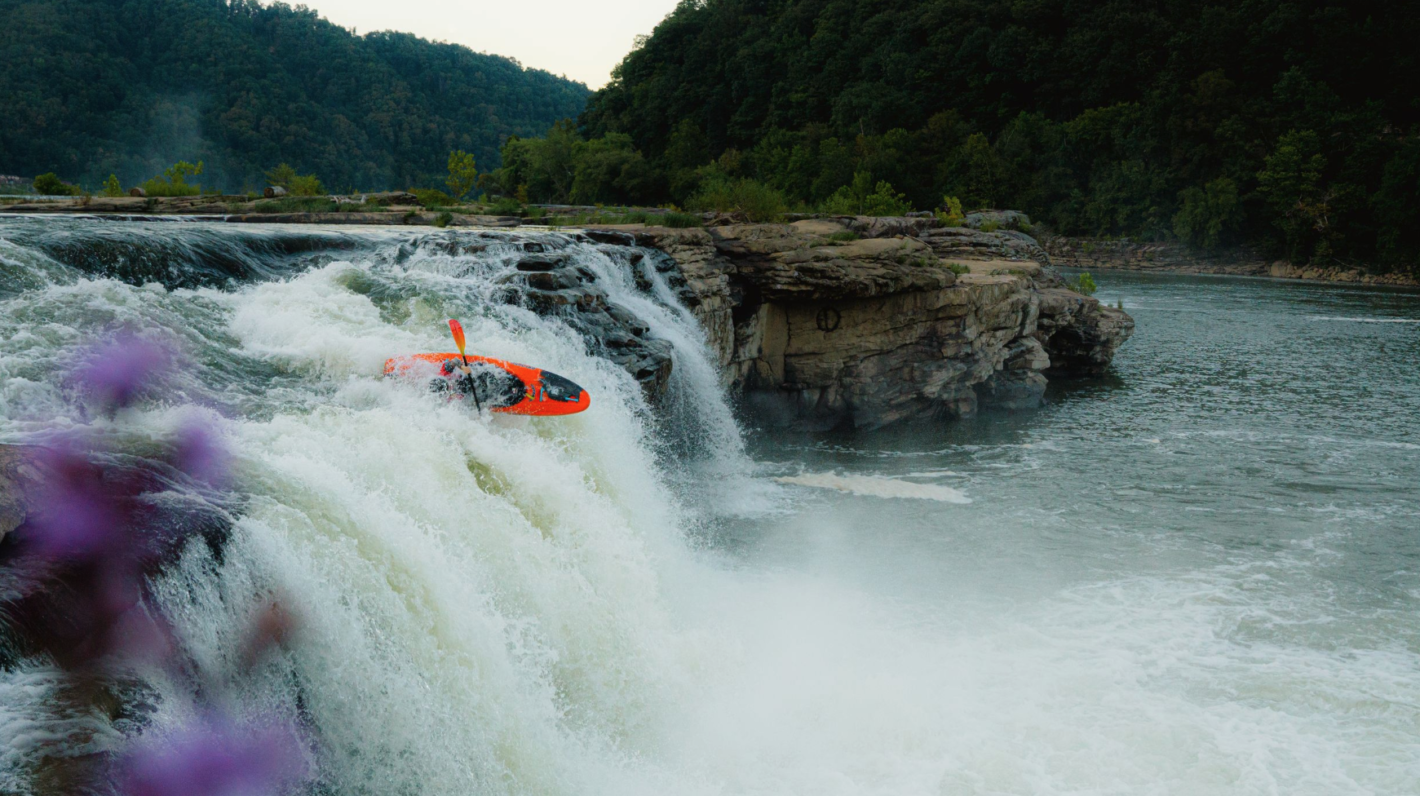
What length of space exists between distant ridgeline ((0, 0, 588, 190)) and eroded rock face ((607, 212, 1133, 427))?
21475 millimetres

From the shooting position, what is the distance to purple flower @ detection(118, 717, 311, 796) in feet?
12.3

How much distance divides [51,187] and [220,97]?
2115 cm

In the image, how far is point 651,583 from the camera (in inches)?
315

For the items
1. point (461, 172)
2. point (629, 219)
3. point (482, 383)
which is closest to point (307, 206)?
point (629, 219)

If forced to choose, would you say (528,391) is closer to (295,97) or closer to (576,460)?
(576,460)

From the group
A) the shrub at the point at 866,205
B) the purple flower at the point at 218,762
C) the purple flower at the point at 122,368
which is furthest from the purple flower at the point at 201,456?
the shrub at the point at 866,205

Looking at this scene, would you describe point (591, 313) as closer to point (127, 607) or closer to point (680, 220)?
point (127, 607)

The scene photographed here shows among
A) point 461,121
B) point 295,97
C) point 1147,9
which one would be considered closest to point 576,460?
point 295,97

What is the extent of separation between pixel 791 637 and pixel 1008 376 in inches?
495

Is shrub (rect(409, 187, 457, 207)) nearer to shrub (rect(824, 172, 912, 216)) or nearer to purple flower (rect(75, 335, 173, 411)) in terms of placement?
shrub (rect(824, 172, 912, 216))

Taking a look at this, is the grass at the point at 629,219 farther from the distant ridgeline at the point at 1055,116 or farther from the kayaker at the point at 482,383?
the distant ridgeline at the point at 1055,116

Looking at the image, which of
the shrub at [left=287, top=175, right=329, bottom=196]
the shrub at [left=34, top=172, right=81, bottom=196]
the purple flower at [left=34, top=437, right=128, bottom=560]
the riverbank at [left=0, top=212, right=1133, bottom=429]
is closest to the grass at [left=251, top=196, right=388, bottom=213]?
the riverbank at [left=0, top=212, right=1133, bottom=429]

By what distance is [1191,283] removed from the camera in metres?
44.4

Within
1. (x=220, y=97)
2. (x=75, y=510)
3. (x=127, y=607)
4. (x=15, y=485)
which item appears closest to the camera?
(x=127, y=607)
